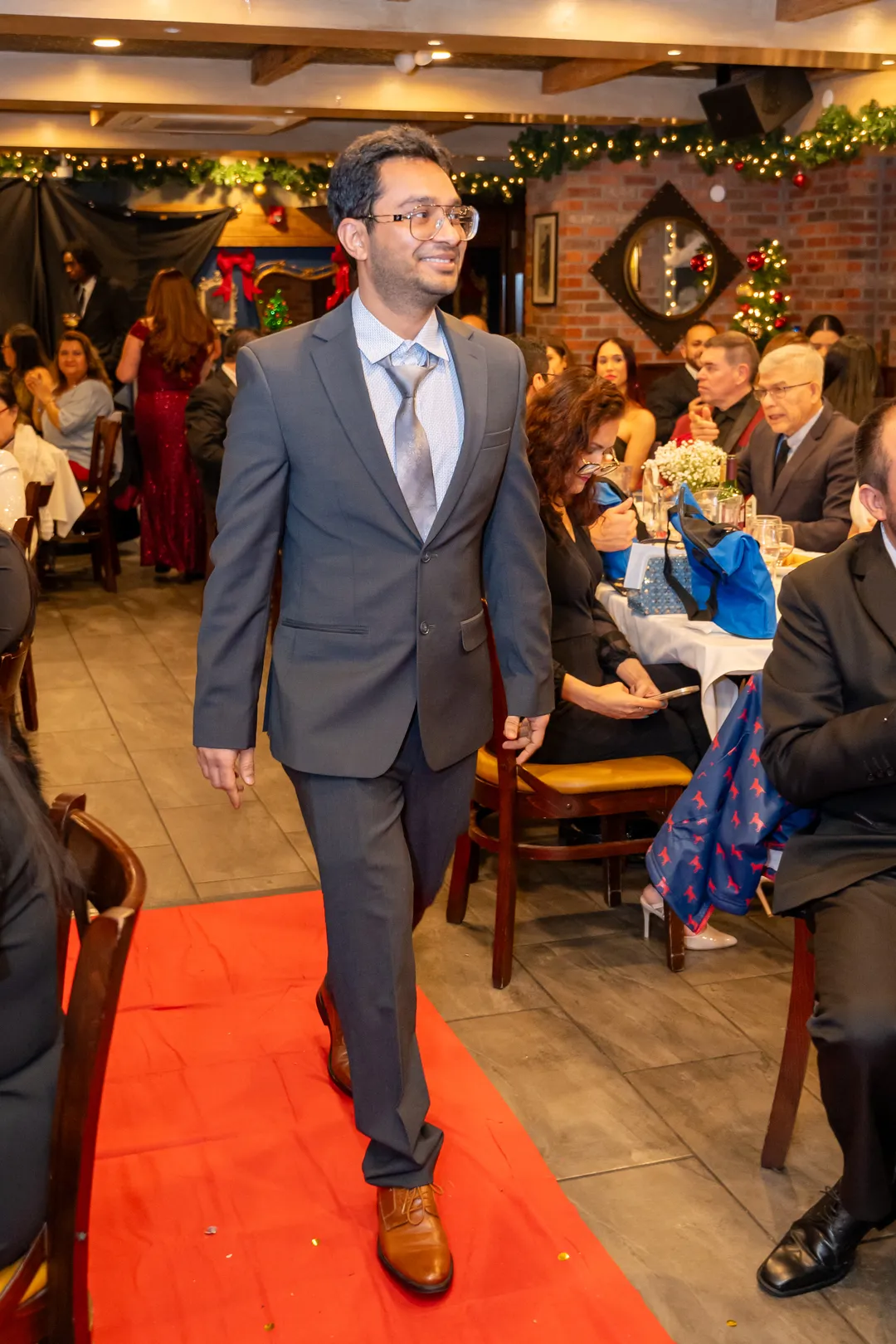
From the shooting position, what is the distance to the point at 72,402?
27.1 ft

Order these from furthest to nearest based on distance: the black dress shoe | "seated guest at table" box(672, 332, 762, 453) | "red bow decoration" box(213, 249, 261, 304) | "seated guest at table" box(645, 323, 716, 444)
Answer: "red bow decoration" box(213, 249, 261, 304) < "seated guest at table" box(645, 323, 716, 444) < "seated guest at table" box(672, 332, 762, 453) < the black dress shoe

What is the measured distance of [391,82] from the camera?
8062mm

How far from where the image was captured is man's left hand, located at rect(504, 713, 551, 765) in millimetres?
2453

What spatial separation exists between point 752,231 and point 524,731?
7573 mm

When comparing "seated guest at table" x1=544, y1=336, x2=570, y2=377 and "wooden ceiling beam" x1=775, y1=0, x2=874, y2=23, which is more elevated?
"wooden ceiling beam" x1=775, y1=0, x2=874, y2=23

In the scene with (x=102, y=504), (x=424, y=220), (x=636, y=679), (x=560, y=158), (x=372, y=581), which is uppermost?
Result: (x=560, y=158)

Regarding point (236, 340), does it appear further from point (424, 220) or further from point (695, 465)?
point (424, 220)

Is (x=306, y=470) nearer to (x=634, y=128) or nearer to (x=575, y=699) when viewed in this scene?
(x=575, y=699)

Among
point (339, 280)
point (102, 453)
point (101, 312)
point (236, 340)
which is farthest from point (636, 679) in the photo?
point (101, 312)

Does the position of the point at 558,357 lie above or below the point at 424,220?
below

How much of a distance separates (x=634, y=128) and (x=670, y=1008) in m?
7.14

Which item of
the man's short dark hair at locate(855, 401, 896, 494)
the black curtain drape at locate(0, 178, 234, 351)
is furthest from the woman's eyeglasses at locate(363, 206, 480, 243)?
the black curtain drape at locate(0, 178, 234, 351)

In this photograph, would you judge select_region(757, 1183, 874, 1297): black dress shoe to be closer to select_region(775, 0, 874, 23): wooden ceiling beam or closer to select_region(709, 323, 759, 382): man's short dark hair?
select_region(709, 323, 759, 382): man's short dark hair

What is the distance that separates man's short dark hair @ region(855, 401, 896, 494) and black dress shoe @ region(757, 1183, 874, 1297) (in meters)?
1.11
